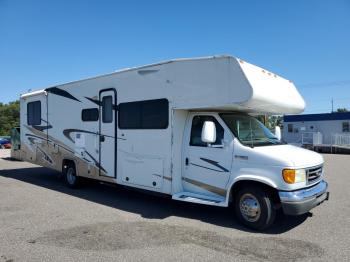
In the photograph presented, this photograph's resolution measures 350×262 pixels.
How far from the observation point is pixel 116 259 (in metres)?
4.56

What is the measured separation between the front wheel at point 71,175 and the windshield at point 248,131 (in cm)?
529

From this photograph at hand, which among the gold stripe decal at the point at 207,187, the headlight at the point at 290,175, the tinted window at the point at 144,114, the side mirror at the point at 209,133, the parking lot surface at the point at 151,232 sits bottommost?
the parking lot surface at the point at 151,232

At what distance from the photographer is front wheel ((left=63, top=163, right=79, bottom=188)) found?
967cm

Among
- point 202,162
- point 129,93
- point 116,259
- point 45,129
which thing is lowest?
point 116,259

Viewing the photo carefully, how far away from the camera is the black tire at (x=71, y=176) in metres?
9.66

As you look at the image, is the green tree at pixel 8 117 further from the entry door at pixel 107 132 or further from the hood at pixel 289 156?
the hood at pixel 289 156

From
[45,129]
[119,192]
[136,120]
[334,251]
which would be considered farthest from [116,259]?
[45,129]

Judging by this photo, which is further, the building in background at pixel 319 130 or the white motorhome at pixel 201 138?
the building in background at pixel 319 130

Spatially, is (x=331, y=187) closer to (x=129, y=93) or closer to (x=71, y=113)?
(x=129, y=93)

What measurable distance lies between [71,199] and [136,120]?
107 inches

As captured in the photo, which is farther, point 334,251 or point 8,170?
point 8,170

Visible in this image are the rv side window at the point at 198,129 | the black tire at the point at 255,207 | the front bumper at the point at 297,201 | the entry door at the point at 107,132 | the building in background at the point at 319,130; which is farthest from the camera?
the building in background at the point at 319,130

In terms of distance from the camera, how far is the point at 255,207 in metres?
5.81

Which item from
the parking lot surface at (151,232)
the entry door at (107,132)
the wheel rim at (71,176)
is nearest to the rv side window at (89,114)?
the entry door at (107,132)
